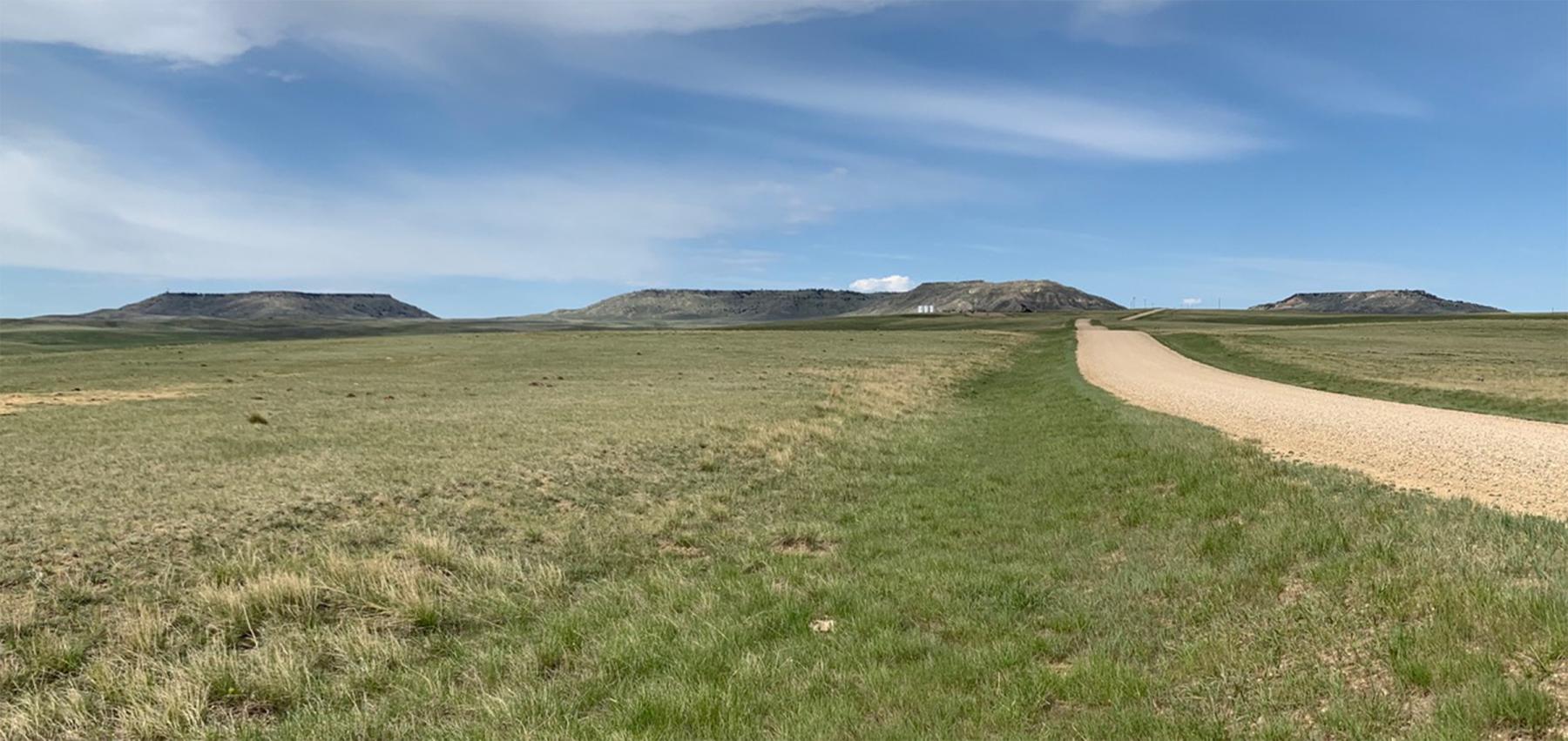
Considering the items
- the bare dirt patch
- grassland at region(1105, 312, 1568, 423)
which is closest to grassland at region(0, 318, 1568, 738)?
the bare dirt patch

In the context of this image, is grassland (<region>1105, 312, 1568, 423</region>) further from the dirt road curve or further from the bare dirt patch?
the bare dirt patch

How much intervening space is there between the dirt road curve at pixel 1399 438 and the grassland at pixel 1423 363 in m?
4.73

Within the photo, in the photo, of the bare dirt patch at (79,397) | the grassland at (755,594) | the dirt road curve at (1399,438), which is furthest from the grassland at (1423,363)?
the bare dirt patch at (79,397)

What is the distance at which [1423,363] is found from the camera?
45031 mm

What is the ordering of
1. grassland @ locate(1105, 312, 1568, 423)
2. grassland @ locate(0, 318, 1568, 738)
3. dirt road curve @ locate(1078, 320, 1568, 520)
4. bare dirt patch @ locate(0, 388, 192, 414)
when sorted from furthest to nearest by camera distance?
1. grassland @ locate(1105, 312, 1568, 423)
2. bare dirt patch @ locate(0, 388, 192, 414)
3. dirt road curve @ locate(1078, 320, 1568, 520)
4. grassland @ locate(0, 318, 1568, 738)

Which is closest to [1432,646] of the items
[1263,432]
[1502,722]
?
[1502,722]

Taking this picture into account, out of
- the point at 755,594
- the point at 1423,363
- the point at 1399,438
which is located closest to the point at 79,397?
the point at 755,594

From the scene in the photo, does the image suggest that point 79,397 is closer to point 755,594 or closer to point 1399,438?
point 755,594

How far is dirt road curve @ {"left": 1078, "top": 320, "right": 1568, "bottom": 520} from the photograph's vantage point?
11.4m

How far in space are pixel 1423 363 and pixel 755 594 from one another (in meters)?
51.0

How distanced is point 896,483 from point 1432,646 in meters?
10.8

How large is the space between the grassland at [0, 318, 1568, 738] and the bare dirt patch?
417 inches

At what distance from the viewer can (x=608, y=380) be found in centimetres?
3806

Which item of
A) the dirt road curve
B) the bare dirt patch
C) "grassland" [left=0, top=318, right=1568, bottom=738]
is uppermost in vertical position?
the dirt road curve
